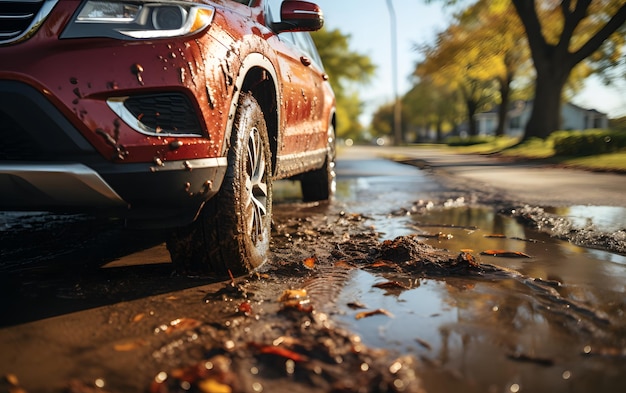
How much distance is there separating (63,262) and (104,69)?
1527 mm

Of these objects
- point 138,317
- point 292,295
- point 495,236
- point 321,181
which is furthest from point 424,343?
point 321,181

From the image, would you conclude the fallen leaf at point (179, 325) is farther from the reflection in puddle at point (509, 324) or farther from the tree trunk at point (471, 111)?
the tree trunk at point (471, 111)

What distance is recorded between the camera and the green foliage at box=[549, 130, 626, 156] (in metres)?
14.5

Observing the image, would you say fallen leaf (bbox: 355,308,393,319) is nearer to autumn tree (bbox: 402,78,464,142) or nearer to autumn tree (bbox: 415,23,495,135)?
autumn tree (bbox: 415,23,495,135)

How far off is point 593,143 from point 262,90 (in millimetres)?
14223

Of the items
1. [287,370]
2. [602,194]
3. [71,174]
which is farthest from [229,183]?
[602,194]

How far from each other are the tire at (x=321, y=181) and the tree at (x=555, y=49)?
15694 millimetres

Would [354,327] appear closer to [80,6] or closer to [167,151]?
[167,151]

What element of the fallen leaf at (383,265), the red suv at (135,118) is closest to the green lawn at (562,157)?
the fallen leaf at (383,265)

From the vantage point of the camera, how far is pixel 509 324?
2.06 m

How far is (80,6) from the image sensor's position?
2.23 meters

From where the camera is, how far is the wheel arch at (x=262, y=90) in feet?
8.78

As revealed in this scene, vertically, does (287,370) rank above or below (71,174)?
below

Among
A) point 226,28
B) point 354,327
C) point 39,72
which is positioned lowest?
point 354,327
